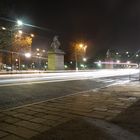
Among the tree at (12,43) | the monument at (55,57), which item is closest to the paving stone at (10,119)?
the monument at (55,57)

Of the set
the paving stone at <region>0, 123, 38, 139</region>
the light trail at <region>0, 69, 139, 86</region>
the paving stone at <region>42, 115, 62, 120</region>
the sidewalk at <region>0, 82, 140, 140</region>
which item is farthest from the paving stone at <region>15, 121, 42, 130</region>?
the light trail at <region>0, 69, 139, 86</region>

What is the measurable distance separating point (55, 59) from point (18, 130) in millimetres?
30390

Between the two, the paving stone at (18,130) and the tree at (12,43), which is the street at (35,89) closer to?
the paving stone at (18,130)

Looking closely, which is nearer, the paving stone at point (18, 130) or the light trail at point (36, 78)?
the paving stone at point (18, 130)

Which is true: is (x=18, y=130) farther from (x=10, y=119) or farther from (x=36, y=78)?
(x=36, y=78)

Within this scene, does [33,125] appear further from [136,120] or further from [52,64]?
[52,64]

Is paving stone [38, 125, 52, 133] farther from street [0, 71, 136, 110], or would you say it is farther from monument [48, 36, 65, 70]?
monument [48, 36, 65, 70]

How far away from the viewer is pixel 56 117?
275 inches

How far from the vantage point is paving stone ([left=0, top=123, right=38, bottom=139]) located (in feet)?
17.6

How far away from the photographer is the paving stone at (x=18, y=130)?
537cm

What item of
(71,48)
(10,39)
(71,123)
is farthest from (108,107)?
(71,48)

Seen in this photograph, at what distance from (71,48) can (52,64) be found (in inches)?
992

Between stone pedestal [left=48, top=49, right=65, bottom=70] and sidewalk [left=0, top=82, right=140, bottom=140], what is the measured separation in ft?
89.0

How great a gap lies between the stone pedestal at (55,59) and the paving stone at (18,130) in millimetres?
29637
